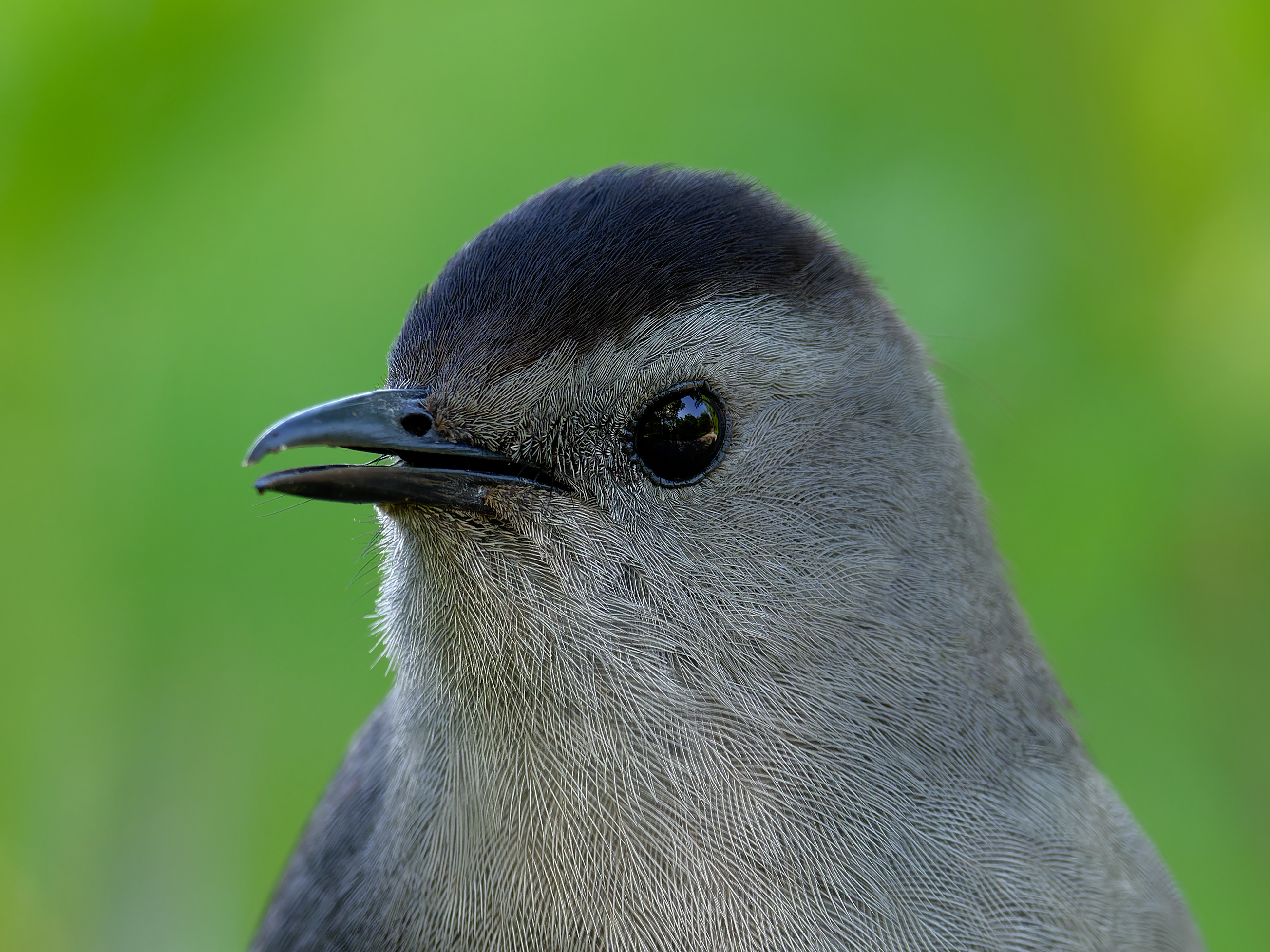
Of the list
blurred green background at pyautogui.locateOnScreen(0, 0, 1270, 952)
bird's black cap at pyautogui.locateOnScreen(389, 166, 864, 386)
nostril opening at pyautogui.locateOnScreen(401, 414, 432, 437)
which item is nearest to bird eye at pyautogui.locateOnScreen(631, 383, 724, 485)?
bird's black cap at pyautogui.locateOnScreen(389, 166, 864, 386)

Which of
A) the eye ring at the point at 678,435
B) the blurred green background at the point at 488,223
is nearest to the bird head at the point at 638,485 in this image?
the eye ring at the point at 678,435

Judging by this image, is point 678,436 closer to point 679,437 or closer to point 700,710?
point 679,437

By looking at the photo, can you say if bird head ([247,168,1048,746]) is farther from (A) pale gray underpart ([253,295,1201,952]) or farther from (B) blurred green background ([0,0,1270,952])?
(B) blurred green background ([0,0,1270,952])

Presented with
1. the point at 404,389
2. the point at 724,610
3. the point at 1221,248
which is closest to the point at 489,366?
the point at 404,389

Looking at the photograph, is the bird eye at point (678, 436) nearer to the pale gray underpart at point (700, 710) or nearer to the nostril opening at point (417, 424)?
the pale gray underpart at point (700, 710)

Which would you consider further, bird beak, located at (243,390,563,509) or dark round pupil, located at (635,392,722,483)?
dark round pupil, located at (635,392,722,483)

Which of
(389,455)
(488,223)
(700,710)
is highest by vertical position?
(488,223)

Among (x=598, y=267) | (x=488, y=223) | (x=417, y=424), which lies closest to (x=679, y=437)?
(x=598, y=267)

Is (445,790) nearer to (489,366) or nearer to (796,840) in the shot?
(796,840)
